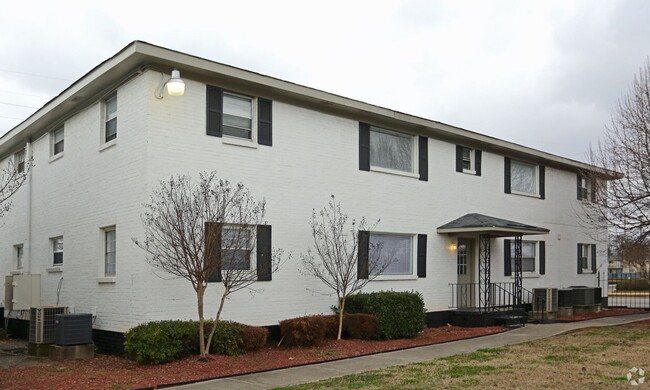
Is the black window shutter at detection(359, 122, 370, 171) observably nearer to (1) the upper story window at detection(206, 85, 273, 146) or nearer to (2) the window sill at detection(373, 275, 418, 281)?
(2) the window sill at detection(373, 275, 418, 281)

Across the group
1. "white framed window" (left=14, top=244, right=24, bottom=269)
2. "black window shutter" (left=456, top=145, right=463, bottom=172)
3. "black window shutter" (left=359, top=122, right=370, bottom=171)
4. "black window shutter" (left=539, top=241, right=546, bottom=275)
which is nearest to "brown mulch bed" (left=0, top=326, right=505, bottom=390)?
"black window shutter" (left=359, top=122, right=370, bottom=171)

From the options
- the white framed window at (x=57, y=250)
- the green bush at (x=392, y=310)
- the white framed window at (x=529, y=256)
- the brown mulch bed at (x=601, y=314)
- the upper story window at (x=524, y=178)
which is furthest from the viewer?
the white framed window at (x=529, y=256)

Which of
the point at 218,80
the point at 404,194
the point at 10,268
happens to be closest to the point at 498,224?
the point at 404,194

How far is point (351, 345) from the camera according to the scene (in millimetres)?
13766

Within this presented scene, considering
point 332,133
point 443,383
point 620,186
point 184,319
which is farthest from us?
point 620,186

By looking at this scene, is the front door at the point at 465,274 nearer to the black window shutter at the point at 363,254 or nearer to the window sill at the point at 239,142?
the black window shutter at the point at 363,254

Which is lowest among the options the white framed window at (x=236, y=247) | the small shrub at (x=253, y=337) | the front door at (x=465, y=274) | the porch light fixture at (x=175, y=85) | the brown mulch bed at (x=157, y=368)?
the brown mulch bed at (x=157, y=368)

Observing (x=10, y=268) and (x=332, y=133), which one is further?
(x=10, y=268)

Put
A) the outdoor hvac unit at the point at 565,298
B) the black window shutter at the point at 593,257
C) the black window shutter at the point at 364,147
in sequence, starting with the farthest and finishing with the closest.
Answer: the black window shutter at the point at 593,257 < the outdoor hvac unit at the point at 565,298 < the black window shutter at the point at 364,147

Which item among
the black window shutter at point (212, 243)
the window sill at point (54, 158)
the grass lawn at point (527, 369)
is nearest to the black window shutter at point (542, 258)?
the grass lawn at point (527, 369)

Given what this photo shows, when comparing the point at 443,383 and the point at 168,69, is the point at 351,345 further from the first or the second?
the point at 168,69

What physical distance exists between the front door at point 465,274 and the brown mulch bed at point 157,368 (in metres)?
5.73

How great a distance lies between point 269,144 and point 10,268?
1056cm

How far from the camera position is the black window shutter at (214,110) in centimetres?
1338
